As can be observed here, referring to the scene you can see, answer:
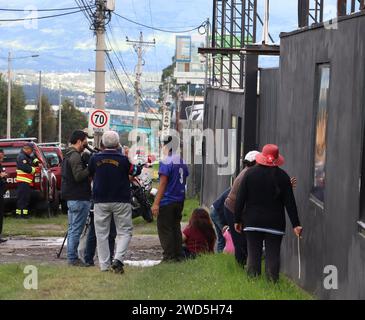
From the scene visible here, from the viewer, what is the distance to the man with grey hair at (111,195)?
11.9 metres

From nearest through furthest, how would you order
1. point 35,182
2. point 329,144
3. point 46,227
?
1. point 329,144
2. point 46,227
3. point 35,182

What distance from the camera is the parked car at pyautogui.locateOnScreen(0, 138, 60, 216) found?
22438 mm

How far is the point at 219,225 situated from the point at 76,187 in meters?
2.20

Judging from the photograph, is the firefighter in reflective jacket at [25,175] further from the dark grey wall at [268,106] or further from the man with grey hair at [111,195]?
the man with grey hair at [111,195]

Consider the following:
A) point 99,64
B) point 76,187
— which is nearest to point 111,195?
point 76,187

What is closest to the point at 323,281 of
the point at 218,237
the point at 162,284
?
the point at 162,284

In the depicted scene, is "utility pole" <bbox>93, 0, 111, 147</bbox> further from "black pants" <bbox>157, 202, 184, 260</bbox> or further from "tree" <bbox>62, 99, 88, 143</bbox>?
→ "tree" <bbox>62, 99, 88, 143</bbox>

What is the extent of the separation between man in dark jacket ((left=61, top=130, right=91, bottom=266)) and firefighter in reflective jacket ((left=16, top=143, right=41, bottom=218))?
908 centimetres

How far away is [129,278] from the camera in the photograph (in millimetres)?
11430

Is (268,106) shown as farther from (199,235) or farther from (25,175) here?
(25,175)

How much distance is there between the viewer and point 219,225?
1367 cm

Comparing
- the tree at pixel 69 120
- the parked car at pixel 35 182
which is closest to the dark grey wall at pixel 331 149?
the parked car at pixel 35 182

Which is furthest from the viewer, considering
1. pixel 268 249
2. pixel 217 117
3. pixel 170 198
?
pixel 217 117
